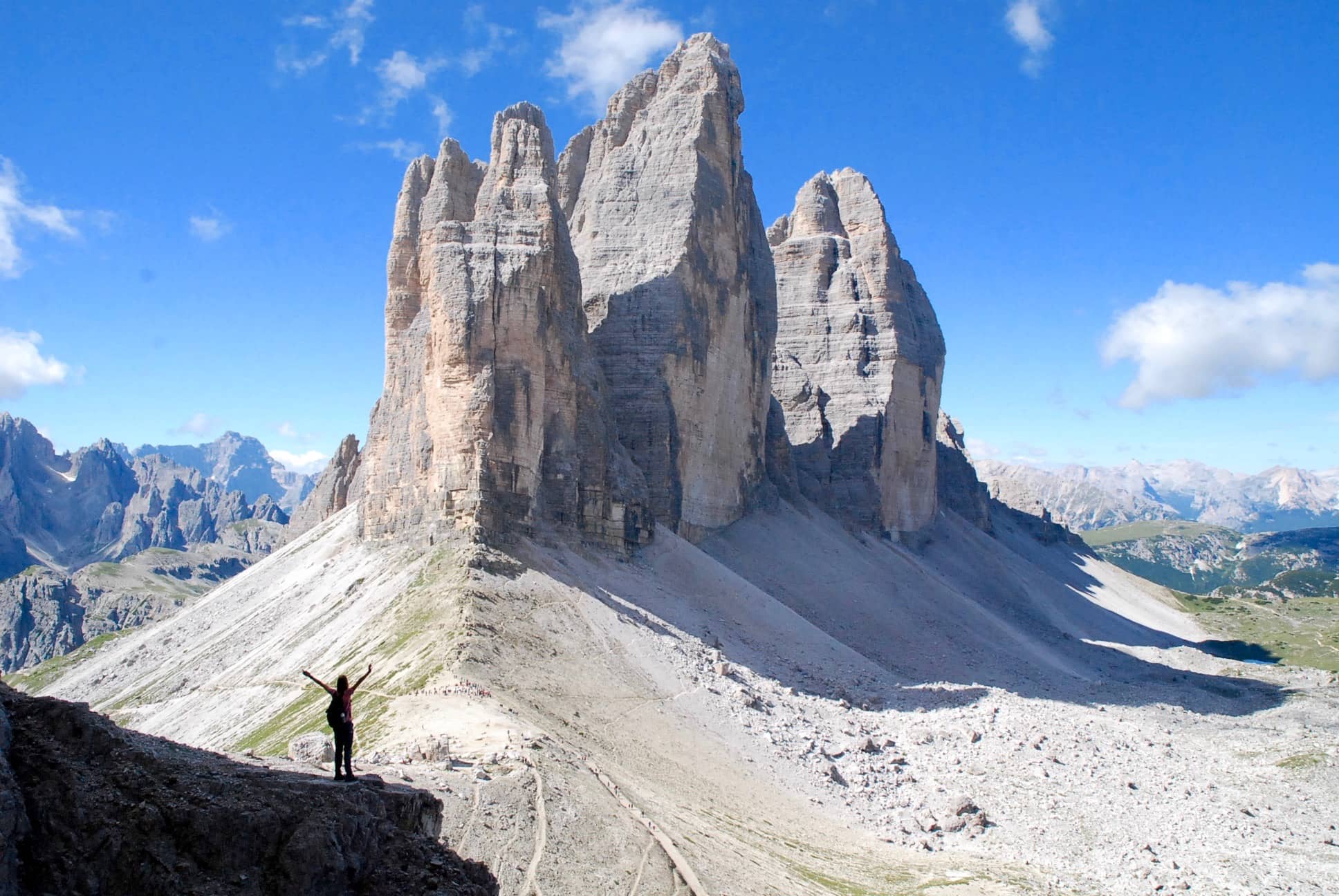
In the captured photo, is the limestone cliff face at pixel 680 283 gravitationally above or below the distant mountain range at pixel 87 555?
above

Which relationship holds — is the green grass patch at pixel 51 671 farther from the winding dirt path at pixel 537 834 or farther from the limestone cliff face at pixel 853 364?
the limestone cliff face at pixel 853 364

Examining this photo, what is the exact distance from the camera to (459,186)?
46.9 metres

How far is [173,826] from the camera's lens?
9508 mm

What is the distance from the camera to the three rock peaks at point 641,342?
37.4 meters

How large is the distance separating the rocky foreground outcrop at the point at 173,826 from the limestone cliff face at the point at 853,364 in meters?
61.7

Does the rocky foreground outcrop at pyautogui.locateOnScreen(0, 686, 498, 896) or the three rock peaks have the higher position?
the three rock peaks

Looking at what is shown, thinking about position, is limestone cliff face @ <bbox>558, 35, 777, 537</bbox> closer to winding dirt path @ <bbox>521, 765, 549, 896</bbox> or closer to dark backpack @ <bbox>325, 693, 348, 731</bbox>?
winding dirt path @ <bbox>521, 765, 549, 896</bbox>

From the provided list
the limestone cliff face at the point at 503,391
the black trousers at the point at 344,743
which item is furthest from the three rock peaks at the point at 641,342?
the black trousers at the point at 344,743

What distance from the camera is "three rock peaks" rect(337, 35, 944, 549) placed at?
123ft

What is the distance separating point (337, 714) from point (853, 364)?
68426mm

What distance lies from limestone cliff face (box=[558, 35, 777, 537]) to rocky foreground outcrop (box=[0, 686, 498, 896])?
129 ft

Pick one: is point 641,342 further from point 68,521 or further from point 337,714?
point 68,521

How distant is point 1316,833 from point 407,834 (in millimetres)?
27841

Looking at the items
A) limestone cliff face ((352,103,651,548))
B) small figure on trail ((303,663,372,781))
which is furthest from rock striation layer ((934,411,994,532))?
small figure on trail ((303,663,372,781))
